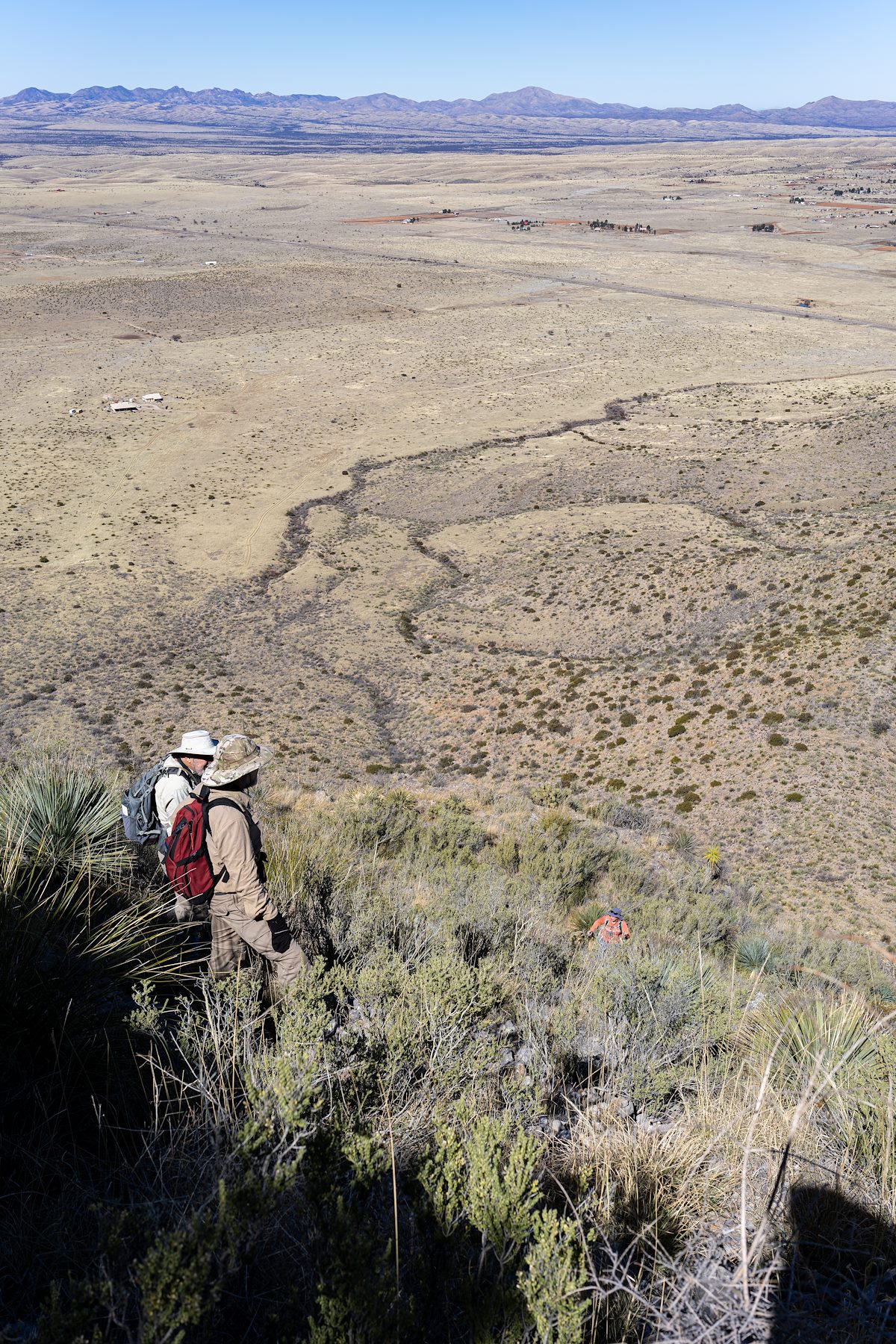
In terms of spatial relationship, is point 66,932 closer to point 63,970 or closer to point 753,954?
point 63,970

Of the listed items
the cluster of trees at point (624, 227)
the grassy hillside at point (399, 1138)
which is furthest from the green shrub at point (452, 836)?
the cluster of trees at point (624, 227)

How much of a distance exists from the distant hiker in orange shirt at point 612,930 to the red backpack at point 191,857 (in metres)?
3.53

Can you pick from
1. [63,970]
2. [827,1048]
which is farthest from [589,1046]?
[63,970]

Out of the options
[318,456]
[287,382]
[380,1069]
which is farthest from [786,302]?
[380,1069]

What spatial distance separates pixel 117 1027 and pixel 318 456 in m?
31.2

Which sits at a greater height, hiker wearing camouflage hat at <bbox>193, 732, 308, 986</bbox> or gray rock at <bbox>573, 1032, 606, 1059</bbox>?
hiker wearing camouflage hat at <bbox>193, 732, 308, 986</bbox>

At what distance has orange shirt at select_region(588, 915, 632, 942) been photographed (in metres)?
6.70

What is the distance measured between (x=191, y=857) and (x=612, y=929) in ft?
13.1

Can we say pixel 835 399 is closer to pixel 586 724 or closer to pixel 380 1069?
pixel 586 724

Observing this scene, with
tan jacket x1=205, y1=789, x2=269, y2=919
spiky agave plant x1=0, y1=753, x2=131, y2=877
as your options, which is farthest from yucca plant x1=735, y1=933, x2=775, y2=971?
spiky agave plant x1=0, y1=753, x2=131, y2=877

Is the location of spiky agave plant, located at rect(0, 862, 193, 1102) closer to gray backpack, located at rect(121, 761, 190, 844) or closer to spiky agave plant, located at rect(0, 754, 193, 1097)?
spiky agave plant, located at rect(0, 754, 193, 1097)

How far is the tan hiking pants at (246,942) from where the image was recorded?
3.94 m

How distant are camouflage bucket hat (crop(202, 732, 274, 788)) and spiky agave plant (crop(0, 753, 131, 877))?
0.73 meters

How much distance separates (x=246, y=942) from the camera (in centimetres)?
408
